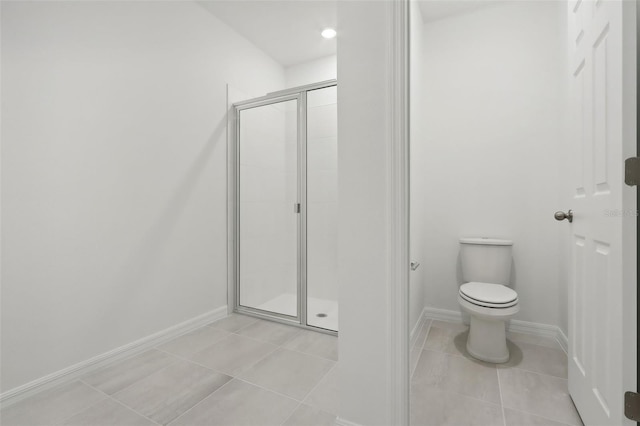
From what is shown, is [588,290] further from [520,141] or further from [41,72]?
[41,72]

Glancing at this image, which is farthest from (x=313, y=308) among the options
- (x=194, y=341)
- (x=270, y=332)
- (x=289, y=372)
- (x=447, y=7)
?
(x=447, y=7)

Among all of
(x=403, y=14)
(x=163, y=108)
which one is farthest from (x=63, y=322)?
(x=403, y=14)

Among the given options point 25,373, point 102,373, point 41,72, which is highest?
point 41,72

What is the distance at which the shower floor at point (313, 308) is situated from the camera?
235 cm

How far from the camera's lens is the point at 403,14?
1092 mm

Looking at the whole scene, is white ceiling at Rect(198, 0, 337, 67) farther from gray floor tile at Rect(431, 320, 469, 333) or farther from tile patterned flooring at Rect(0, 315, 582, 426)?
gray floor tile at Rect(431, 320, 469, 333)

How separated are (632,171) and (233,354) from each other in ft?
6.76

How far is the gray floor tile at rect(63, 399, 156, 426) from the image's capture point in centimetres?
127

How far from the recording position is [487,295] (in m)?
1.79

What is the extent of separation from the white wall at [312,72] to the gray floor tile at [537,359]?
287 centimetres

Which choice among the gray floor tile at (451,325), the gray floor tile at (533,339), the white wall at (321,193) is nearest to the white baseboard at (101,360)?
the white wall at (321,193)

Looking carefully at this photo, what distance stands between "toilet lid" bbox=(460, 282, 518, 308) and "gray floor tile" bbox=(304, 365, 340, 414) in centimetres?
96

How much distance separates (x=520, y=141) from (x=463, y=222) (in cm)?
72

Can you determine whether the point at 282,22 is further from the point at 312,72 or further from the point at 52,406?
the point at 52,406
